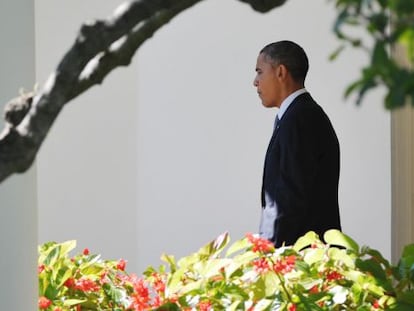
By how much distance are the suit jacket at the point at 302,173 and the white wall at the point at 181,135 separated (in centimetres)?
218

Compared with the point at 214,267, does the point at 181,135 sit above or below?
above

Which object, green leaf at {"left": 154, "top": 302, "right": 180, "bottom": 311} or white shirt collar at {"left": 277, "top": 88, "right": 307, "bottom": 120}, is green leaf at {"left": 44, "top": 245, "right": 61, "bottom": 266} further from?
white shirt collar at {"left": 277, "top": 88, "right": 307, "bottom": 120}

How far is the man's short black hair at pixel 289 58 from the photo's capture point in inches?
198

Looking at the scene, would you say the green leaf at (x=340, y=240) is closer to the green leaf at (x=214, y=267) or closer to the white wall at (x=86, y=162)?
the green leaf at (x=214, y=267)

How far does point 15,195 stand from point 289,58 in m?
1.86

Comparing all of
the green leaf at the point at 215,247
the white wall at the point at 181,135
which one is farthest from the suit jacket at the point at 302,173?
the white wall at the point at 181,135

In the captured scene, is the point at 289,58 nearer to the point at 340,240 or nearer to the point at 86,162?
the point at 340,240

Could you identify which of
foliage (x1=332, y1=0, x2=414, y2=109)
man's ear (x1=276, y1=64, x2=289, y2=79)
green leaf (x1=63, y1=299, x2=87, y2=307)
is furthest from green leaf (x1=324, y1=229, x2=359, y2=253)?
foliage (x1=332, y1=0, x2=414, y2=109)

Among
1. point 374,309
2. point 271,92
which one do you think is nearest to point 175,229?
point 271,92

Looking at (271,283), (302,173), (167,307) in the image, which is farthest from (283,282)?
(302,173)

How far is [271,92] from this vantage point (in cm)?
508

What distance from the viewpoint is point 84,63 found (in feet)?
6.97

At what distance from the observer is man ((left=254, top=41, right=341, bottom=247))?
4.75 metres

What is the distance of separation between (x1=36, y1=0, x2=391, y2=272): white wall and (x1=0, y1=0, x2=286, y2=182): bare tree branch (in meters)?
4.92
